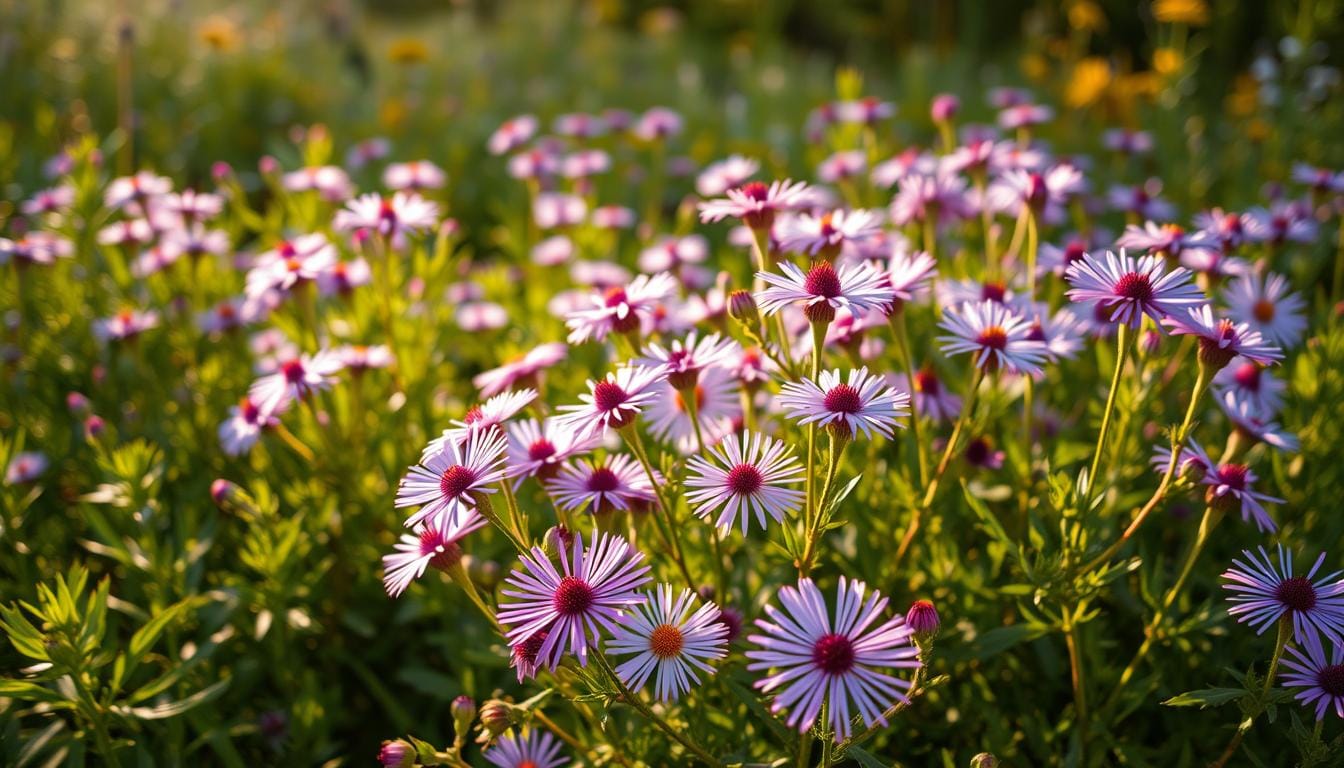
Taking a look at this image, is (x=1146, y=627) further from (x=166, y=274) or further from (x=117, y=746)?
(x=166, y=274)

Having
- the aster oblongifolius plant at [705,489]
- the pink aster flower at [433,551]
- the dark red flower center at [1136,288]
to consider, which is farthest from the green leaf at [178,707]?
the dark red flower center at [1136,288]

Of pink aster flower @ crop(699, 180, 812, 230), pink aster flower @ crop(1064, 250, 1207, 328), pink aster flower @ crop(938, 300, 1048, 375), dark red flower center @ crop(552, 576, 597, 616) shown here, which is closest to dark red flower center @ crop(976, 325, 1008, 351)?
pink aster flower @ crop(938, 300, 1048, 375)

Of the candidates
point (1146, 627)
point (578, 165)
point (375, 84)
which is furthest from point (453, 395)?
point (375, 84)

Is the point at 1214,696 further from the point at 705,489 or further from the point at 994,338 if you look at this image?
the point at 705,489

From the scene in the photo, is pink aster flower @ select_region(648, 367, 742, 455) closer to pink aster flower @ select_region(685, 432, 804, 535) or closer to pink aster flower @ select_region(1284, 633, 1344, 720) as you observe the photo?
pink aster flower @ select_region(685, 432, 804, 535)

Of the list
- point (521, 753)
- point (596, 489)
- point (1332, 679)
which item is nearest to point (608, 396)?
point (596, 489)
